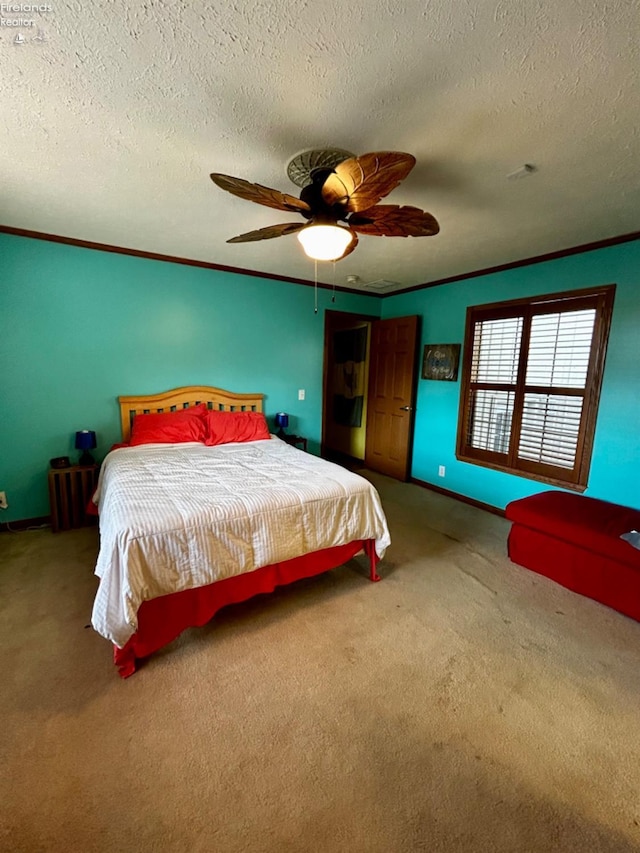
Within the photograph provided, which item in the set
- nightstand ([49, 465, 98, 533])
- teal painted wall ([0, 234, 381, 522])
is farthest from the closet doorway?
nightstand ([49, 465, 98, 533])

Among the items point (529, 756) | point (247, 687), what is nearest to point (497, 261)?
point (529, 756)

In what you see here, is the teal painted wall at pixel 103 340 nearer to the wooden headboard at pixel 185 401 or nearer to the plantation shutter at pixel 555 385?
Result: the wooden headboard at pixel 185 401

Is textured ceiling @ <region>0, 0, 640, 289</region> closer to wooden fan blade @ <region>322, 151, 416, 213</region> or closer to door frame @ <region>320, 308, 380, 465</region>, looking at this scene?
wooden fan blade @ <region>322, 151, 416, 213</region>

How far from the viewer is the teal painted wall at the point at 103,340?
9.73 ft

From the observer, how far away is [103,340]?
129 inches

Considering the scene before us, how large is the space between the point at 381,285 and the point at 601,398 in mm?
2647

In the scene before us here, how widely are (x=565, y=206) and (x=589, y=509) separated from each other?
6.80 ft

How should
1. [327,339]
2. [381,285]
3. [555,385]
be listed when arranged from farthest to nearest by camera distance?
1. [327,339]
2. [381,285]
3. [555,385]

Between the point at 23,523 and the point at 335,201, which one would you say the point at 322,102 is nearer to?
the point at 335,201

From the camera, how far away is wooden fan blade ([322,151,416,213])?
1.34 m

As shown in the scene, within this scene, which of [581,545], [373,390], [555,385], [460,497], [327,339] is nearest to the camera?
[581,545]

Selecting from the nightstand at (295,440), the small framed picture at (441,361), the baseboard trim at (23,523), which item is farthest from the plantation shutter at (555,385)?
the baseboard trim at (23,523)

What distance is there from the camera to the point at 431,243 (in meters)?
2.98

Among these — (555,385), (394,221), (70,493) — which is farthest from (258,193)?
(555,385)
